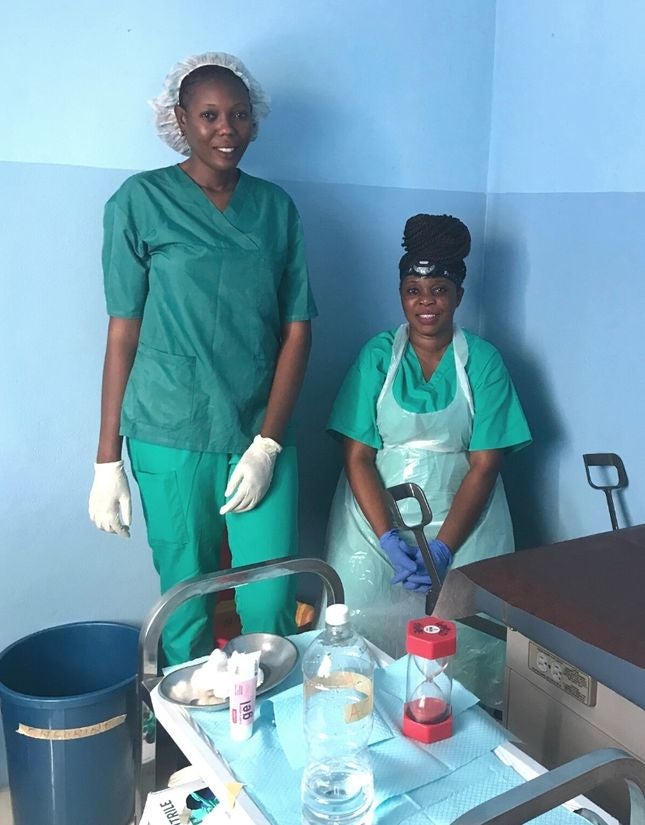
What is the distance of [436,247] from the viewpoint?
→ 1.79m

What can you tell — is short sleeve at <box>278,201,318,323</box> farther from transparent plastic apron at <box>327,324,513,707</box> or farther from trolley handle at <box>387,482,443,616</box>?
trolley handle at <box>387,482,443,616</box>

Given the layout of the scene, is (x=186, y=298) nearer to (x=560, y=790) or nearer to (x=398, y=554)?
(x=398, y=554)

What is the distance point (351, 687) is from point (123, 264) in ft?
3.09

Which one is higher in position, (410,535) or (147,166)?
(147,166)

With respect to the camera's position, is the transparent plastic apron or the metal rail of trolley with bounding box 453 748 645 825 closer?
the metal rail of trolley with bounding box 453 748 645 825

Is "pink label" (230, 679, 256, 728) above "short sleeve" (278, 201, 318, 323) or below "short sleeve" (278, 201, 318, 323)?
below

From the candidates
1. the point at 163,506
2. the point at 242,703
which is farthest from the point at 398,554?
the point at 242,703

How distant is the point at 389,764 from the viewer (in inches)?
37.6

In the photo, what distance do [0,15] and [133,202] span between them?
49 cm

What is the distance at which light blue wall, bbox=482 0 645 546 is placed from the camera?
1.73 metres

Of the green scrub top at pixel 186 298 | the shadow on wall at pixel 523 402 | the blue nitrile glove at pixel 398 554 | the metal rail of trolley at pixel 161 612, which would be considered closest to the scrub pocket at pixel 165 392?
the green scrub top at pixel 186 298

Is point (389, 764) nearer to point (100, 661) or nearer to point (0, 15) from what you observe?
point (100, 661)

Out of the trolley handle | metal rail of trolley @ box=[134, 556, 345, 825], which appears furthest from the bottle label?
the trolley handle

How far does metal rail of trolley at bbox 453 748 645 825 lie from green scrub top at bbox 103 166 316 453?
37.8 inches
